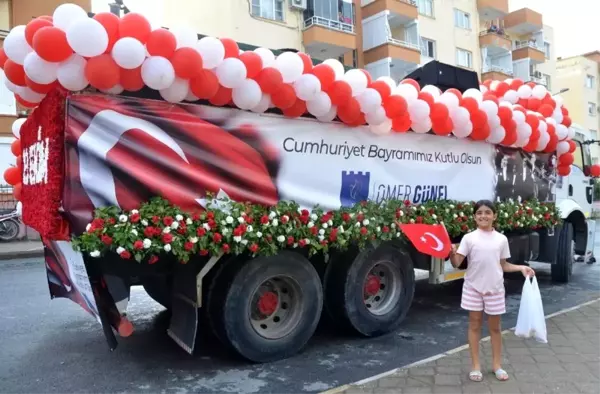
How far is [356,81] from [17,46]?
9.22 ft

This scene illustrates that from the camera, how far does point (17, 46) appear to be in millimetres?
3602

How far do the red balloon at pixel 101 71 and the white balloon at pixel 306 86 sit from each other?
1.52 m

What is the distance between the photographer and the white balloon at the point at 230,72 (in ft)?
13.0

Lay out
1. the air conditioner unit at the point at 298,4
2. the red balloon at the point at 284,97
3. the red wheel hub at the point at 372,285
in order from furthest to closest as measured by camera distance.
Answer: the air conditioner unit at the point at 298,4, the red wheel hub at the point at 372,285, the red balloon at the point at 284,97

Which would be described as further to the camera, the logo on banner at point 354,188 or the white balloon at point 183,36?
the logo on banner at point 354,188

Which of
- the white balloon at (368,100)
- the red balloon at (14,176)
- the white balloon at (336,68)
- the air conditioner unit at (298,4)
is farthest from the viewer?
the air conditioner unit at (298,4)

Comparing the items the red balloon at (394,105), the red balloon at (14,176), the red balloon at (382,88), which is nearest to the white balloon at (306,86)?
the red balloon at (382,88)

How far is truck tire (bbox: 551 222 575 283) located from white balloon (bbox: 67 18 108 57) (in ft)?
23.2

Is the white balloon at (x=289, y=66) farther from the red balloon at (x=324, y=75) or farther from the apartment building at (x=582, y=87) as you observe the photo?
the apartment building at (x=582, y=87)

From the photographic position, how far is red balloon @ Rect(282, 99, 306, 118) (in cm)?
450

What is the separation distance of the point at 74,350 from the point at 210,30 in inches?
794

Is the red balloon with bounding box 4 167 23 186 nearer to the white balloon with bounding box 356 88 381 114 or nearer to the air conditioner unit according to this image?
the white balloon with bounding box 356 88 381 114

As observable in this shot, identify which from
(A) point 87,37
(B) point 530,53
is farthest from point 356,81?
(B) point 530,53

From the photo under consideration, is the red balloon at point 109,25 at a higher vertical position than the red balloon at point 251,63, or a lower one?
higher
